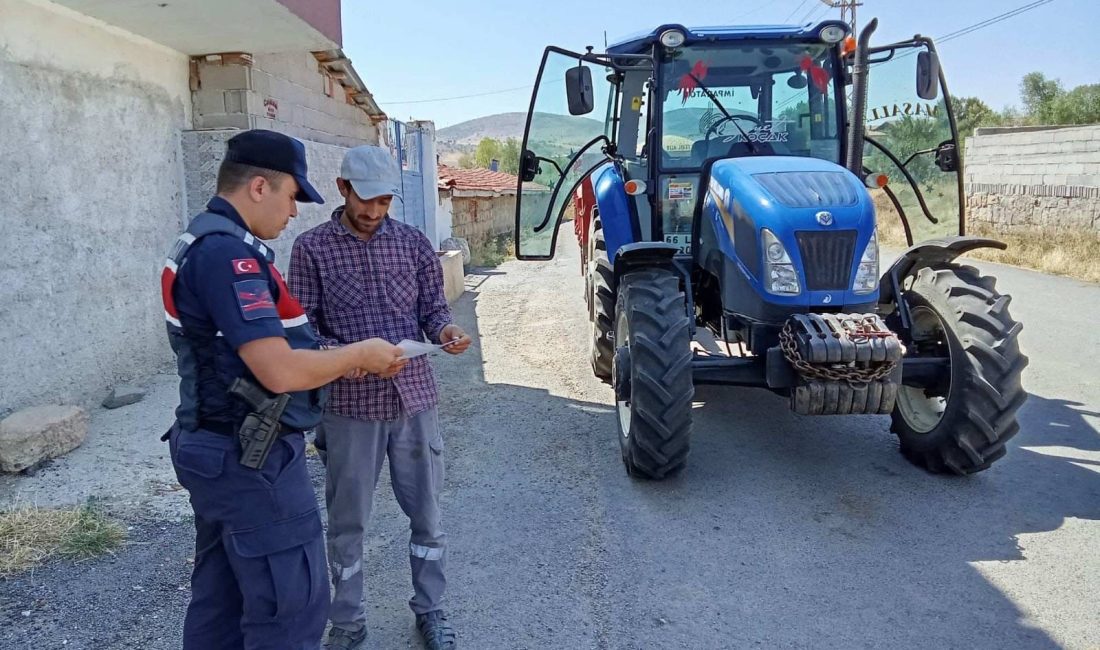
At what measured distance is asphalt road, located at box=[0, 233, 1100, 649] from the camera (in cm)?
281

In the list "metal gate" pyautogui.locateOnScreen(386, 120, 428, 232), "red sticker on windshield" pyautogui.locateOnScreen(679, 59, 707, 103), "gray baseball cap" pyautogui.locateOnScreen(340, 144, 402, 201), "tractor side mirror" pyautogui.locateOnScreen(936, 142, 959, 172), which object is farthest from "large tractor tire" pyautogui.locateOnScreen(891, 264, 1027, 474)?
"metal gate" pyautogui.locateOnScreen(386, 120, 428, 232)

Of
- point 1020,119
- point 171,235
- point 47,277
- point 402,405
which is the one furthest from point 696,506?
point 1020,119

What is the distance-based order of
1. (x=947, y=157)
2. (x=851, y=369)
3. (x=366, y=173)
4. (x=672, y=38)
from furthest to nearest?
(x=947, y=157), (x=672, y=38), (x=851, y=369), (x=366, y=173)

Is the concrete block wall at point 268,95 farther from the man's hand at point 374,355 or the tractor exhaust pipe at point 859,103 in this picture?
the man's hand at point 374,355

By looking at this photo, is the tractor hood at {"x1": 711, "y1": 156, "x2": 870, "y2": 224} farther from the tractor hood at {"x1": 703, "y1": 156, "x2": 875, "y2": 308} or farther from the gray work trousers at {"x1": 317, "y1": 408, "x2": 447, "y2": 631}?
the gray work trousers at {"x1": 317, "y1": 408, "x2": 447, "y2": 631}

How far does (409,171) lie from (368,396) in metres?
9.44

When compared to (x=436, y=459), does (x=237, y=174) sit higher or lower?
higher

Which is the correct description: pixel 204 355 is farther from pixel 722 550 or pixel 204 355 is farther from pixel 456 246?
pixel 456 246

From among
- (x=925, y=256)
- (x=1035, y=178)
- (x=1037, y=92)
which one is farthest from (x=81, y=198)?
(x=1037, y=92)

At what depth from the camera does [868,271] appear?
3965 mm

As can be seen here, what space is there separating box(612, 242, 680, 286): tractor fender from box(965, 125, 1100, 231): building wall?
38.4ft

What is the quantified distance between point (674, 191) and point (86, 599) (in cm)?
372

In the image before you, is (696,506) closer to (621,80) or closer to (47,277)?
(621,80)

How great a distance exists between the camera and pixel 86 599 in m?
2.94
